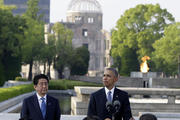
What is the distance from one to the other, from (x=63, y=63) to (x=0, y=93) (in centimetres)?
5408

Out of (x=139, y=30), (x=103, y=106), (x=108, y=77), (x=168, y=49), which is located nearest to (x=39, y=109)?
(x=103, y=106)

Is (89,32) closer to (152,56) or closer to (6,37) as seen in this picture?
(152,56)

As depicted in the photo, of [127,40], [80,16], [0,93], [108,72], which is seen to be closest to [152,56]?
[127,40]

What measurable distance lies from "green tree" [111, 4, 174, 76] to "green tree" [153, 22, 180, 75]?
430cm

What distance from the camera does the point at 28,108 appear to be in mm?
8258

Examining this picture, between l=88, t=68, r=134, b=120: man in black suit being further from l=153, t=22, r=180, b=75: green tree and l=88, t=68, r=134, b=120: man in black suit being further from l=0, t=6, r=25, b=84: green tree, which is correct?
l=153, t=22, r=180, b=75: green tree

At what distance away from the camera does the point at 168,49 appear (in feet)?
222

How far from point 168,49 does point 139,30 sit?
9.30m

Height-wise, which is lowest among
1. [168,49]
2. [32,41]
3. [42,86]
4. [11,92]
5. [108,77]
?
[11,92]

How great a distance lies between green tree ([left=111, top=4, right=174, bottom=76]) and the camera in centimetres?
7338

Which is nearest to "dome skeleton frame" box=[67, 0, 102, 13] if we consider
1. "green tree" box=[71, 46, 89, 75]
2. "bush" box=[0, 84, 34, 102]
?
"green tree" box=[71, 46, 89, 75]

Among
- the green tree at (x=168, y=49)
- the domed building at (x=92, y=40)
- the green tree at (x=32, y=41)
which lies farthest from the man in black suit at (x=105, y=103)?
the domed building at (x=92, y=40)

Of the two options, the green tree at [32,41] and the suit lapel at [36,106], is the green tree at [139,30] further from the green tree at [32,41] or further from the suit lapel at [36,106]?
the suit lapel at [36,106]

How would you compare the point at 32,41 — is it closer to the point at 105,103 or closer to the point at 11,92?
the point at 11,92
